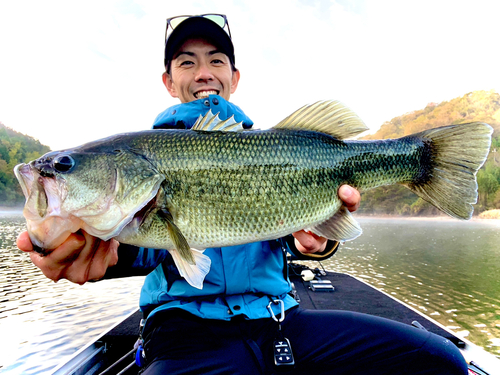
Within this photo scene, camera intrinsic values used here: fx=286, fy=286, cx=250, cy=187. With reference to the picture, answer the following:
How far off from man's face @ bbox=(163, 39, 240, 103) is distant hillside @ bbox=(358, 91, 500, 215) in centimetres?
6279

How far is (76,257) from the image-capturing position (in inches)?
77.1

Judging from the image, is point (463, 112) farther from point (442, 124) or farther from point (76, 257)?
point (76, 257)

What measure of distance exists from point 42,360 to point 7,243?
2671 cm

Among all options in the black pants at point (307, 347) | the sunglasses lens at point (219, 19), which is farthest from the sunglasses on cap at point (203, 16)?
the black pants at point (307, 347)

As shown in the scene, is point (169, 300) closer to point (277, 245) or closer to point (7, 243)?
point (277, 245)

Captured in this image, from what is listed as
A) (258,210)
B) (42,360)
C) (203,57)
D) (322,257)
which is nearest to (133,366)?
(322,257)

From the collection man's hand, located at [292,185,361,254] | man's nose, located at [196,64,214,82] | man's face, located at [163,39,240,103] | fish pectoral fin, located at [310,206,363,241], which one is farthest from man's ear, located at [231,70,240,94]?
fish pectoral fin, located at [310,206,363,241]

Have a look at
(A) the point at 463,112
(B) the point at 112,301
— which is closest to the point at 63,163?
(B) the point at 112,301

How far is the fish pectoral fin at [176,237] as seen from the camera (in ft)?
6.35

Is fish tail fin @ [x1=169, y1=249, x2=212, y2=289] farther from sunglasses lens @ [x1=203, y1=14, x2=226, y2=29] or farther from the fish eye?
sunglasses lens @ [x1=203, y1=14, x2=226, y2=29]

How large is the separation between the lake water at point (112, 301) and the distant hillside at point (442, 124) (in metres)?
44.4

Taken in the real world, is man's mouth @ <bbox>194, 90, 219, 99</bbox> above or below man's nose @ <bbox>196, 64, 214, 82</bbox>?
below

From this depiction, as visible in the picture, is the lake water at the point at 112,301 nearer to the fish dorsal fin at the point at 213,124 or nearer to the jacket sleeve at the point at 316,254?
the jacket sleeve at the point at 316,254

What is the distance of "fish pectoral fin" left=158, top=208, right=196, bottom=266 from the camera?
6.35ft
